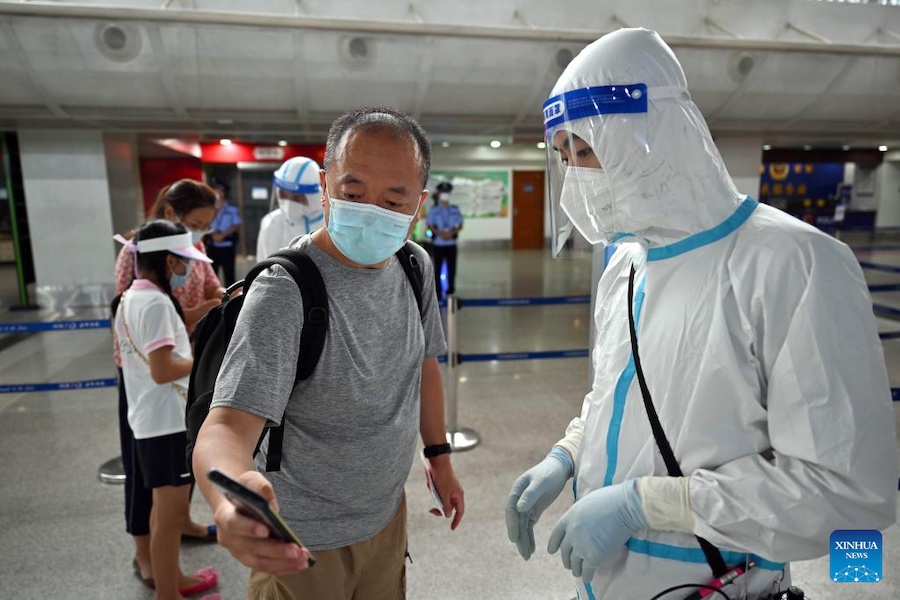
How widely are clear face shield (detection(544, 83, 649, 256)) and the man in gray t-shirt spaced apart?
327 mm

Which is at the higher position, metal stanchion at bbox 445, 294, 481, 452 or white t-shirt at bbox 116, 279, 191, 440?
white t-shirt at bbox 116, 279, 191, 440

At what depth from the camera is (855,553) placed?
1050mm

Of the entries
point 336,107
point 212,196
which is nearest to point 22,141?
point 336,107

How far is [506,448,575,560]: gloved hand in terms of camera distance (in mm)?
1404

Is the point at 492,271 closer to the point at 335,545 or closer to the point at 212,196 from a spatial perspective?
the point at 212,196

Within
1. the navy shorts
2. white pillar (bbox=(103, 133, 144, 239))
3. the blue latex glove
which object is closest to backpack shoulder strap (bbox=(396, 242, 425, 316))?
the blue latex glove

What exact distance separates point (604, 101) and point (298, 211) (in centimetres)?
308

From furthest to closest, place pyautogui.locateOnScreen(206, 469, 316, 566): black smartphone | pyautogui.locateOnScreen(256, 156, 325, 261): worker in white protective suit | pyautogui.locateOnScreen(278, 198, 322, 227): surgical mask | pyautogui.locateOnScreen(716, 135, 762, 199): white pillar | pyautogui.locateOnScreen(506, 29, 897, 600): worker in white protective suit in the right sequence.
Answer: pyautogui.locateOnScreen(716, 135, 762, 199): white pillar
pyautogui.locateOnScreen(278, 198, 322, 227): surgical mask
pyautogui.locateOnScreen(256, 156, 325, 261): worker in white protective suit
pyautogui.locateOnScreen(506, 29, 897, 600): worker in white protective suit
pyautogui.locateOnScreen(206, 469, 316, 566): black smartphone

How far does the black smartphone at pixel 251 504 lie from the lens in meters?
0.72

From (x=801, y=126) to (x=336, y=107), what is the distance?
6405mm

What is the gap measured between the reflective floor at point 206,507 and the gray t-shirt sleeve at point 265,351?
174 cm

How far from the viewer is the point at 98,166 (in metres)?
7.94

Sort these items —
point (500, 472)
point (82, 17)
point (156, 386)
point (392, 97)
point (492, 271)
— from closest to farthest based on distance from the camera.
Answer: point (156, 386), point (500, 472), point (82, 17), point (392, 97), point (492, 271)

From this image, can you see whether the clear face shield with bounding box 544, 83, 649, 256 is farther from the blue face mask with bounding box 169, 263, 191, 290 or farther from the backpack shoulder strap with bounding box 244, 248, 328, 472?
the blue face mask with bounding box 169, 263, 191, 290
